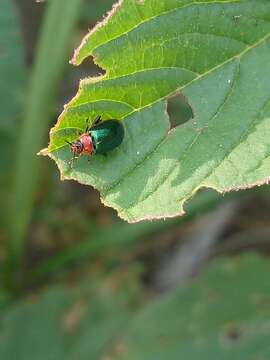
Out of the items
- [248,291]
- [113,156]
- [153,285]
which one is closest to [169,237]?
[153,285]

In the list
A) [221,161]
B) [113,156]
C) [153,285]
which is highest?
[113,156]

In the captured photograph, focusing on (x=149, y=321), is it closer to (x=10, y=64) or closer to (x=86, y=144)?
(x=10, y=64)

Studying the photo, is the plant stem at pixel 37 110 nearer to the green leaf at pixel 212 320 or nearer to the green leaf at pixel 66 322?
the green leaf at pixel 66 322

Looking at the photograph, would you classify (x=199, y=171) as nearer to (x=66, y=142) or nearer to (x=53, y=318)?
(x=66, y=142)

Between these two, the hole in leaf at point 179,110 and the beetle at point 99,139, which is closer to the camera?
the beetle at point 99,139

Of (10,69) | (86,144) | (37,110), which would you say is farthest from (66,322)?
(86,144)

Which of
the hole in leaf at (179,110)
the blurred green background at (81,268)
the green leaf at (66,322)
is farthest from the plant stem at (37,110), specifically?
the hole in leaf at (179,110)
